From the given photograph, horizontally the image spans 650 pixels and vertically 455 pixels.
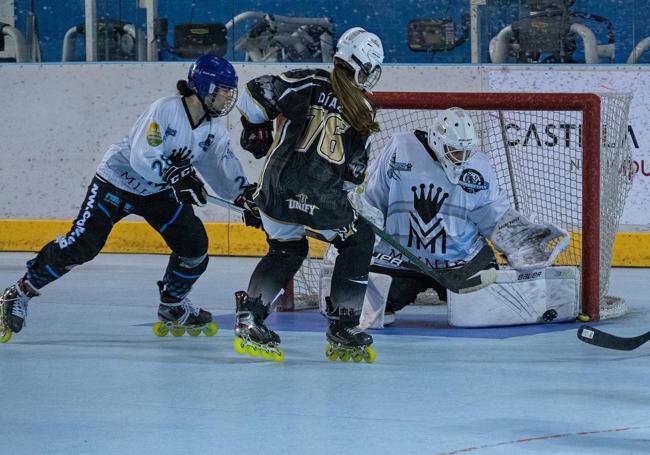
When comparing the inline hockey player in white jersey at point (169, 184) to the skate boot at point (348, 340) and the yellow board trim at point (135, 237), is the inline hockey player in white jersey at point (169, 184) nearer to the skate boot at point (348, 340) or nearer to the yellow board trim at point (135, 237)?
the skate boot at point (348, 340)

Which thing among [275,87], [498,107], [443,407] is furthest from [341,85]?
[498,107]

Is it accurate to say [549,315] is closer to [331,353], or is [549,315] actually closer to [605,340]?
[605,340]

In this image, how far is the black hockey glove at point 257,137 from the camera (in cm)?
429

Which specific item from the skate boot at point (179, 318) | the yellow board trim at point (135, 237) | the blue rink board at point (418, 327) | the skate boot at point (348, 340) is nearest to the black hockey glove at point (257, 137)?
the skate boot at point (348, 340)

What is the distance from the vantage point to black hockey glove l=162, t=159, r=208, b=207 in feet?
14.3

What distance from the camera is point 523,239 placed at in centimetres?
545

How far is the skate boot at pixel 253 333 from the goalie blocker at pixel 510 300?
92cm

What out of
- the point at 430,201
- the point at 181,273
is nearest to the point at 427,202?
the point at 430,201

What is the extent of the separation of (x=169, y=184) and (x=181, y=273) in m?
0.55

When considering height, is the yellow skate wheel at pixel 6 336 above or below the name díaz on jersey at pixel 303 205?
below

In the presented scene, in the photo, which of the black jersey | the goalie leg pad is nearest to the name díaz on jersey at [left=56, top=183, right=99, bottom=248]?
the black jersey

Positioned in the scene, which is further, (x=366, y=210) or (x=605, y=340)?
(x=366, y=210)

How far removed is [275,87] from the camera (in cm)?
422

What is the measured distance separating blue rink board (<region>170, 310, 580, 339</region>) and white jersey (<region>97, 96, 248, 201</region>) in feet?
2.52
